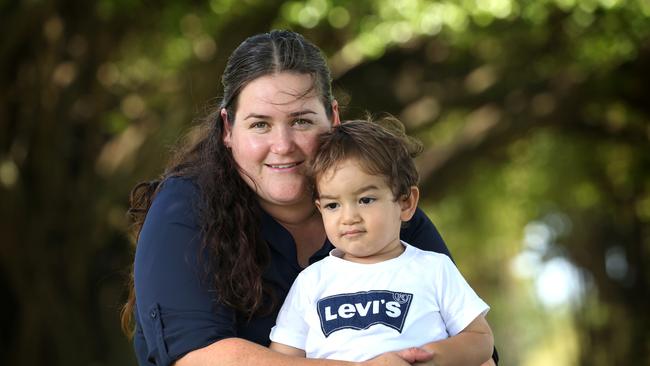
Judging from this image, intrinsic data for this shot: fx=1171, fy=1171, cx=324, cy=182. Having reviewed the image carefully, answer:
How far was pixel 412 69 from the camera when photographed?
15.5m

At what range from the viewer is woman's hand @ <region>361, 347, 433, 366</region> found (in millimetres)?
3399

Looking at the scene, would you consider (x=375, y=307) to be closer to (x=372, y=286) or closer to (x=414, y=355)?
(x=372, y=286)

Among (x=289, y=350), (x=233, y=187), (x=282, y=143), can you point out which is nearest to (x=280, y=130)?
(x=282, y=143)

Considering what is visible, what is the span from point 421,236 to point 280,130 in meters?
0.64

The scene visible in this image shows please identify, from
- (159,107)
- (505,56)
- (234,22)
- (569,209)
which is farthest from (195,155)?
(569,209)

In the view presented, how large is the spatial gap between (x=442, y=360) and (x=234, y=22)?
361 inches

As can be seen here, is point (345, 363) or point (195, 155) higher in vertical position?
point (195, 155)

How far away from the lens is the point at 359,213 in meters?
3.62

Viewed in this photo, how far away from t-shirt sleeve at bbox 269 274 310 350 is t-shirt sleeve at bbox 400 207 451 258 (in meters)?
0.60

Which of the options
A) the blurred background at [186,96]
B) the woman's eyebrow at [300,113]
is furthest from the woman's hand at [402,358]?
the blurred background at [186,96]

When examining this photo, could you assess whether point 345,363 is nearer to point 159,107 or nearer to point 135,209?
point 135,209

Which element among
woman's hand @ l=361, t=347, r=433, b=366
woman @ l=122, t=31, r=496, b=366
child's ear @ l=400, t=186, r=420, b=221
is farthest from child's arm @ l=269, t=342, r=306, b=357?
child's ear @ l=400, t=186, r=420, b=221

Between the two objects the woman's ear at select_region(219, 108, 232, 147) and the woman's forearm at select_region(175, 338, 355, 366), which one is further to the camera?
the woman's ear at select_region(219, 108, 232, 147)

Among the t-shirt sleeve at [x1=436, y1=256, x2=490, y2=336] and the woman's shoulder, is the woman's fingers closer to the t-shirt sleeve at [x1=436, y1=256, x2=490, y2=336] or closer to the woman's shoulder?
the t-shirt sleeve at [x1=436, y1=256, x2=490, y2=336]
